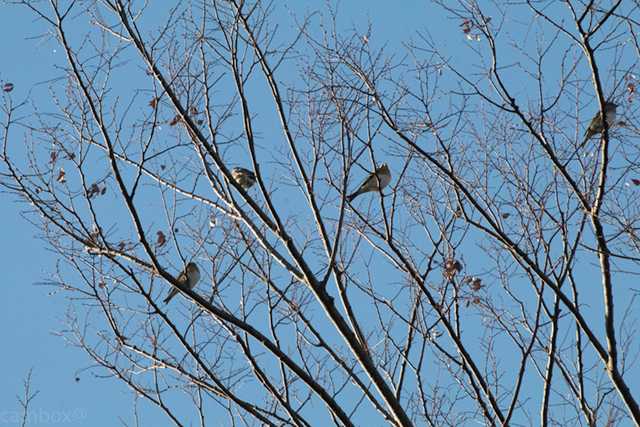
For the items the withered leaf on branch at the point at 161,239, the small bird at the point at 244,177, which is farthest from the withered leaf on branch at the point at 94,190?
the small bird at the point at 244,177

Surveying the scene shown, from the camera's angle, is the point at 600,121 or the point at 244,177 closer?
the point at 600,121

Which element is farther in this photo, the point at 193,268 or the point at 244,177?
the point at 244,177

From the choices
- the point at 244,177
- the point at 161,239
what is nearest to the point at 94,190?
the point at 161,239

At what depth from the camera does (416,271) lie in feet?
18.0

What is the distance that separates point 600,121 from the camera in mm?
5562

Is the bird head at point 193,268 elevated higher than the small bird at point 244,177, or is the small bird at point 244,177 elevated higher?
the small bird at point 244,177

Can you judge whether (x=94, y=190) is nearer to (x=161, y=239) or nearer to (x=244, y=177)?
(x=161, y=239)

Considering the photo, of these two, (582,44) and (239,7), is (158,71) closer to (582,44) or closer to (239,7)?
(239,7)

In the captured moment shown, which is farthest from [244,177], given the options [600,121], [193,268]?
[600,121]

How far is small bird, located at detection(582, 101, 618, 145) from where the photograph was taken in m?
5.39

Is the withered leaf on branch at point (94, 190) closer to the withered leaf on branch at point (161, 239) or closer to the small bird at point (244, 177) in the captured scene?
the withered leaf on branch at point (161, 239)

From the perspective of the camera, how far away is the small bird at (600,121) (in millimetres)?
5393

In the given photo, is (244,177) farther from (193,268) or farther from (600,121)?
(600,121)

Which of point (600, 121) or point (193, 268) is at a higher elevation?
point (600, 121)
